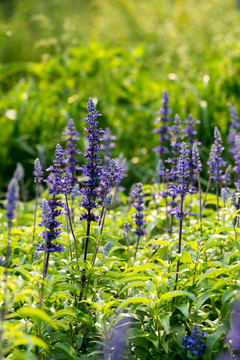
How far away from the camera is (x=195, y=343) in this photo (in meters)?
2.60

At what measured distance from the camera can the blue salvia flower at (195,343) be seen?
258 centimetres

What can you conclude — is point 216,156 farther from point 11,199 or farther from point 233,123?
point 11,199

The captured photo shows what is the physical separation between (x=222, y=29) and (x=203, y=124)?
2280 mm

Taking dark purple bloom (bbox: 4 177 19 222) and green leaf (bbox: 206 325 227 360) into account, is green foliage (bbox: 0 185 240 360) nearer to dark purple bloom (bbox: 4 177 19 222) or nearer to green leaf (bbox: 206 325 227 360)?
green leaf (bbox: 206 325 227 360)

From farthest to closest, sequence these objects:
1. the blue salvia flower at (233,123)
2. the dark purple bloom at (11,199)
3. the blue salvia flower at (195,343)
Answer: the blue salvia flower at (233,123) < the blue salvia flower at (195,343) < the dark purple bloom at (11,199)

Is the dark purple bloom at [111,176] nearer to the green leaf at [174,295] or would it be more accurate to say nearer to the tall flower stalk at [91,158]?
the tall flower stalk at [91,158]

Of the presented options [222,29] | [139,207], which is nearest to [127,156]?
[222,29]

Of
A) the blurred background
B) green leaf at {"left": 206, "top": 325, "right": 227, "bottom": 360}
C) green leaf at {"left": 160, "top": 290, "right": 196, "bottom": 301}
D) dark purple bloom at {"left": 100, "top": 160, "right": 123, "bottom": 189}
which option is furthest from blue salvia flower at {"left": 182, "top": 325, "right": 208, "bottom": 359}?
the blurred background

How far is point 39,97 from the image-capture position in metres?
7.86

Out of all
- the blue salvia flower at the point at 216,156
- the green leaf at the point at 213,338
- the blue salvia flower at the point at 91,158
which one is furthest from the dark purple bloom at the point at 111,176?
the green leaf at the point at 213,338

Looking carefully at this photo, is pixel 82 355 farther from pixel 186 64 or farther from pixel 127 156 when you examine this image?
pixel 186 64

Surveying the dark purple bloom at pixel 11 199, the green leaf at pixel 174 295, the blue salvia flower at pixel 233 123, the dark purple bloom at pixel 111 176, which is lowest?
the green leaf at pixel 174 295

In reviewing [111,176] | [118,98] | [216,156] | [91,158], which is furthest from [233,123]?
[118,98]

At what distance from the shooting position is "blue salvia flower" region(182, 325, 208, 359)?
2.58 metres
